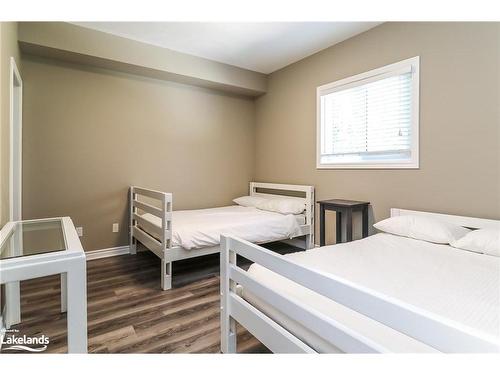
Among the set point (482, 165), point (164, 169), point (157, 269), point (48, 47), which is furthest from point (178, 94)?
point (482, 165)

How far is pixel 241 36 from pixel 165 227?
2100mm

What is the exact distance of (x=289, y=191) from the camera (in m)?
3.69

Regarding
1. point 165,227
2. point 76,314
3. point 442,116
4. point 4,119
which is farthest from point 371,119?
point 4,119

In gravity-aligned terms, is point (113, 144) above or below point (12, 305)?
above

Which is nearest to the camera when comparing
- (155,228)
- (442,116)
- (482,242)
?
(482,242)

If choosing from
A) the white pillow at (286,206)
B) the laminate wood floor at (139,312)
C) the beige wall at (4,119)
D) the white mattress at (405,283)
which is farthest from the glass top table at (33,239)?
the white pillow at (286,206)

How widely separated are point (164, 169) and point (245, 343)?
246cm

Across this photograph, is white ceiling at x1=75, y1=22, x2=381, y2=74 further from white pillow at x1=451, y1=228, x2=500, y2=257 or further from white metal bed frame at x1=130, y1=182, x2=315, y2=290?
white pillow at x1=451, y1=228, x2=500, y2=257

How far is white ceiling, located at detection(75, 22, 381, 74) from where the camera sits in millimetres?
2648

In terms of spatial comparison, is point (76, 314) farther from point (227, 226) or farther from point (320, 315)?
point (227, 226)

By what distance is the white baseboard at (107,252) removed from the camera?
9.99 ft

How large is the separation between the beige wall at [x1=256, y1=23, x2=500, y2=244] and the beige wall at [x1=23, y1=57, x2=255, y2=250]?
155 cm

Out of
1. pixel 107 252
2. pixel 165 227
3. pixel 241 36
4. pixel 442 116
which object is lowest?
pixel 107 252
